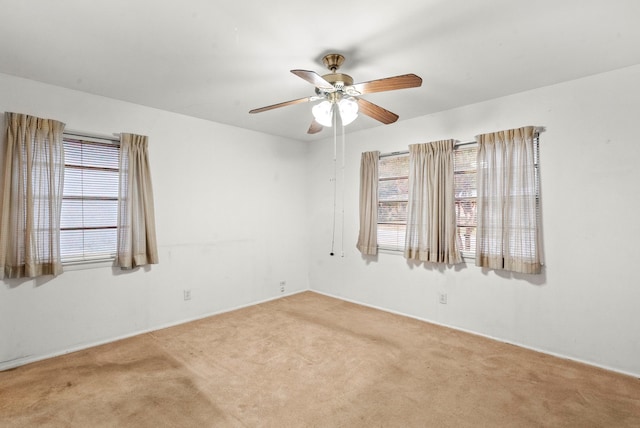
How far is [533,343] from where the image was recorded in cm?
305

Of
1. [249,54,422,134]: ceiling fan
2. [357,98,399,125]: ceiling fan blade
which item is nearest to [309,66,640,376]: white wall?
[357,98,399,125]: ceiling fan blade

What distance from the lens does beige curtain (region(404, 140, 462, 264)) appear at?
3.57 metres

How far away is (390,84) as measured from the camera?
82.1 inches

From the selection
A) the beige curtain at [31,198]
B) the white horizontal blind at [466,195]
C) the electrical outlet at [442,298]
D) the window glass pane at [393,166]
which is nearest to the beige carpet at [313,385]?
the electrical outlet at [442,298]

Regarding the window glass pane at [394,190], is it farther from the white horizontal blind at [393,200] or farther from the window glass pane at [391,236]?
the window glass pane at [391,236]

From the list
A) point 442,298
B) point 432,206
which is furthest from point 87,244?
point 442,298

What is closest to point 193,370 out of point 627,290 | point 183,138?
point 183,138

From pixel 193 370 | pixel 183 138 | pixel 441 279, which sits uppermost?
pixel 183 138

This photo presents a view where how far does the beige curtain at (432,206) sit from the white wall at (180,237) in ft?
6.51

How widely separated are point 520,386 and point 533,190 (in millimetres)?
1748

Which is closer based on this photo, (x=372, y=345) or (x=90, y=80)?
(x=90, y=80)

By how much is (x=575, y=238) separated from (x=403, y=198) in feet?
6.00

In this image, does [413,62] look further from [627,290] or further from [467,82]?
[627,290]

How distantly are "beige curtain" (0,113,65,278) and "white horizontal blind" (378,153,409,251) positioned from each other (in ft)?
11.8
